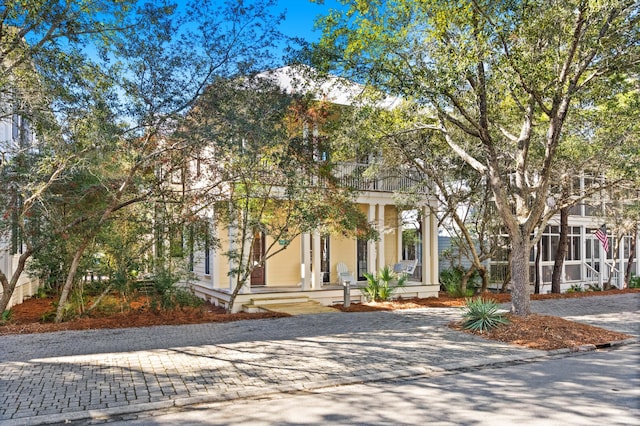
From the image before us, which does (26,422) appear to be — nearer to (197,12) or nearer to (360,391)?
(360,391)

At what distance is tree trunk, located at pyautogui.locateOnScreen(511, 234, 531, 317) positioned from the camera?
35.8 ft

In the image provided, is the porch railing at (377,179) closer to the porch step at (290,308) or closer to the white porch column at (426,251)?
the white porch column at (426,251)

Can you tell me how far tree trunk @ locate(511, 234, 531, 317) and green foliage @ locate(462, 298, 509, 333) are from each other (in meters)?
0.53

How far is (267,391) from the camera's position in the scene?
632 cm

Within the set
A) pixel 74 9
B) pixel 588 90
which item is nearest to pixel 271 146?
pixel 74 9

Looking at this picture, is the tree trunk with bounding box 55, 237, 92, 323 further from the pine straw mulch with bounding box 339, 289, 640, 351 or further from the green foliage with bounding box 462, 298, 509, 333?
the green foliage with bounding box 462, 298, 509, 333

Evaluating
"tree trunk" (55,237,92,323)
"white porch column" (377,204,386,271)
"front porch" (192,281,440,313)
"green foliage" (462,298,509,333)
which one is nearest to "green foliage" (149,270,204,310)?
"front porch" (192,281,440,313)

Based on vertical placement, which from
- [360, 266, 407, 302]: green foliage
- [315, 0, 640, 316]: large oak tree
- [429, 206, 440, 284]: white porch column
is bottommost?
[360, 266, 407, 302]: green foliage

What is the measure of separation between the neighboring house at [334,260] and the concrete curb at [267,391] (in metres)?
7.12

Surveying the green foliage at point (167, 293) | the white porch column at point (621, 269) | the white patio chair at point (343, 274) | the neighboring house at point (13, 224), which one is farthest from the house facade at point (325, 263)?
the white porch column at point (621, 269)

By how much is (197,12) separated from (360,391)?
781 centimetres

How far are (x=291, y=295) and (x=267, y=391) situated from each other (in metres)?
8.27

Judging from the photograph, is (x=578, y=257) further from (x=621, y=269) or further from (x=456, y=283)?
(x=456, y=283)

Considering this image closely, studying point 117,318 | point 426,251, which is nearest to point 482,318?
point 426,251
